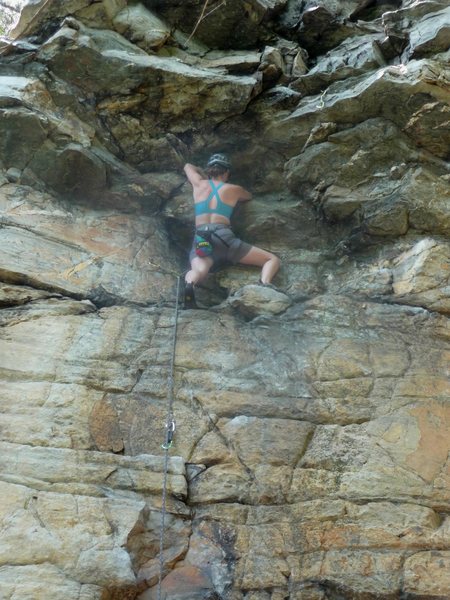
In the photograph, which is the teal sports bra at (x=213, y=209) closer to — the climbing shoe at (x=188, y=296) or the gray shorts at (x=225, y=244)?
the gray shorts at (x=225, y=244)

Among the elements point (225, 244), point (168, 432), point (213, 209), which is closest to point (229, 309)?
point (225, 244)

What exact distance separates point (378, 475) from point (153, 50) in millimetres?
5858

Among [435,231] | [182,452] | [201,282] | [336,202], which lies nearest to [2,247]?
[201,282]

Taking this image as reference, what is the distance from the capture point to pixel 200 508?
411 cm

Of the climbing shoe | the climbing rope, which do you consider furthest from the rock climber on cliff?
the climbing rope

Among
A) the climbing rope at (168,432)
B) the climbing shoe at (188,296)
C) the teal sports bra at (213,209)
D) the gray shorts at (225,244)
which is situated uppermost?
the teal sports bra at (213,209)

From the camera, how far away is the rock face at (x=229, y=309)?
12.5ft

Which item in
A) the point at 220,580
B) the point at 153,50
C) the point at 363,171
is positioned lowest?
the point at 220,580

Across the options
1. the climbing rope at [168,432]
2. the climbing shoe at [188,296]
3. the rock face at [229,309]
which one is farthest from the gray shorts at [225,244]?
the climbing rope at [168,432]

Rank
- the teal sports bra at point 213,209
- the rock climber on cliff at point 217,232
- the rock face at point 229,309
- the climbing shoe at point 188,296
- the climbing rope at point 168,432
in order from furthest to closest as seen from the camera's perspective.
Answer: the teal sports bra at point 213,209 < the rock climber on cliff at point 217,232 < the climbing shoe at point 188,296 < the rock face at point 229,309 < the climbing rope at point 168,432

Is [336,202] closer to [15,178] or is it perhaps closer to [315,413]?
[315,413]

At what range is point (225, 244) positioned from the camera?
620 cm

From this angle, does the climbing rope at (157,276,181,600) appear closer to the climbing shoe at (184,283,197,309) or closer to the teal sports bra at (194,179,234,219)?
the climbing shoe at (184,283,197,309)

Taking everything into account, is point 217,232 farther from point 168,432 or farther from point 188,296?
point 168,432
